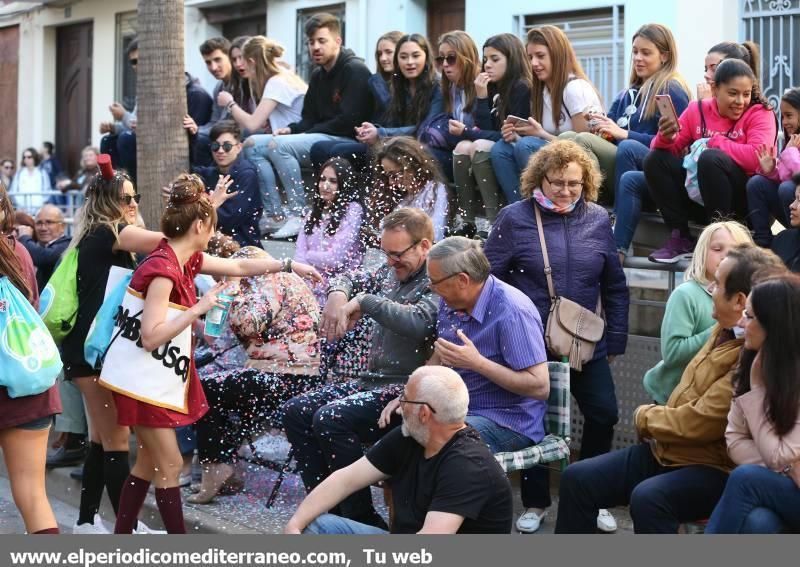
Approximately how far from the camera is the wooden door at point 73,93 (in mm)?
23250

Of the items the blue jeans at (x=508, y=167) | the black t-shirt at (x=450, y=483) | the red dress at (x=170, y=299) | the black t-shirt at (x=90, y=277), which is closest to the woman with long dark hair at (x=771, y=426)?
the black t-shirt at (x=450, y=483)

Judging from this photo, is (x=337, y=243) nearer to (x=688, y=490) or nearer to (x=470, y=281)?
(x=470, y=281)

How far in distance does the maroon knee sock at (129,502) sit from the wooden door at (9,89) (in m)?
19.7

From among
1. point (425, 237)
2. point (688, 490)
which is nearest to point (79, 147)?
point (425, 237)

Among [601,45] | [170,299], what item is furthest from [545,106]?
[601,45]

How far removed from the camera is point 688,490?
4914 millimetres

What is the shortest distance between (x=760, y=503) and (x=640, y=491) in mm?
587

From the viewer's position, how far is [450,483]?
4648mm

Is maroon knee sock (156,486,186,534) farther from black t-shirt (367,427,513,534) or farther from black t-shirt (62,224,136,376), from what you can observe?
black t-shirt (367,427,513,534)

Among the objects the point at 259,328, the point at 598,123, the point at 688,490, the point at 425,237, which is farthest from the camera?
the point at 598,123

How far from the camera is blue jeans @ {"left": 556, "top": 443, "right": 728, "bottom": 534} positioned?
4.91 meters

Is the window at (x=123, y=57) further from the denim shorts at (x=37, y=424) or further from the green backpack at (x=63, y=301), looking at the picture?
the denim shorts at (x=37, y=424)

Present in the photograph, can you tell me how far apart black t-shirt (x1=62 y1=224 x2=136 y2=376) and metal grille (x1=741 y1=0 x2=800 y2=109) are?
760cm
